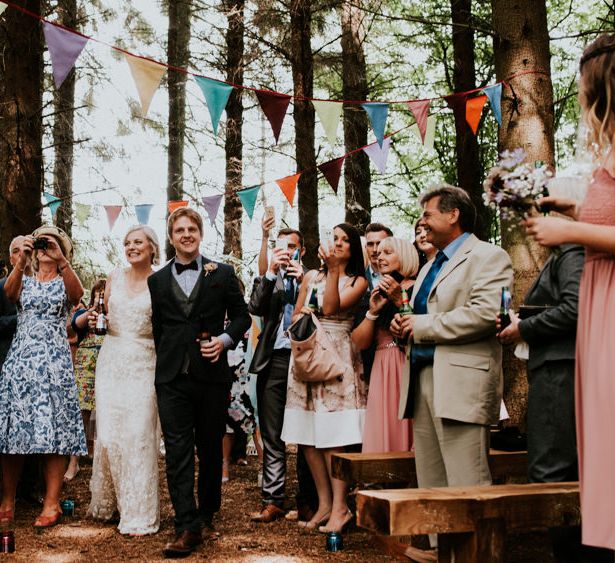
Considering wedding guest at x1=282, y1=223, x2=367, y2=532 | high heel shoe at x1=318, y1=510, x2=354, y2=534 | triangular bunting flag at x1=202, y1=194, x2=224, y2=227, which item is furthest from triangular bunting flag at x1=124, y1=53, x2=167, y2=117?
high heel shoe at x1=318, y1=510, x2=354, y2=534

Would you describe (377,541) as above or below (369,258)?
below

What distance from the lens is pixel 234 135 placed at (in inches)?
518

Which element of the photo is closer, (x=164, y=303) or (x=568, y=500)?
(x=568, y=500)

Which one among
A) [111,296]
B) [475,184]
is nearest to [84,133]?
[475,184]

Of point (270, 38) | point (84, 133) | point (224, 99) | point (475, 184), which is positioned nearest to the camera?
point (224, 99)

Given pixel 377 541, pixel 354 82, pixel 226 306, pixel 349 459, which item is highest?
pixel 354 82

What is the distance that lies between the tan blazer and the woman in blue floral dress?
2.85 metres

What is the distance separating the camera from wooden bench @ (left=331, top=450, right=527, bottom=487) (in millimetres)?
4191

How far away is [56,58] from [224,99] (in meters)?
1.66

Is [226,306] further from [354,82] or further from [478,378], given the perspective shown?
[354,82]

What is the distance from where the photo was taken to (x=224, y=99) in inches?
272

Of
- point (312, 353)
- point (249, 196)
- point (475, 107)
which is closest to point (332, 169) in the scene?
point (249, 196)

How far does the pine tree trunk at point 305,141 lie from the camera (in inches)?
407

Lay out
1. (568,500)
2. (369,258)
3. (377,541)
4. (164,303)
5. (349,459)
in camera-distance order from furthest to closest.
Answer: (369,258), (164,303), (377,541), (349,459), (568,500)
